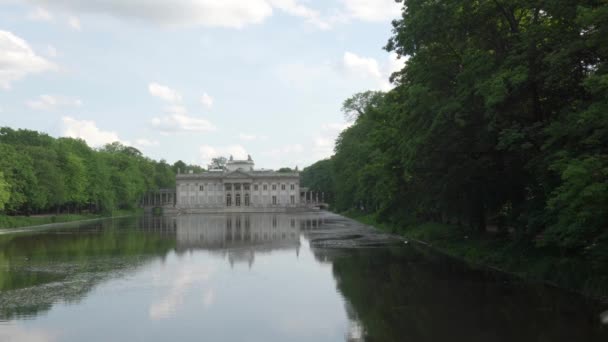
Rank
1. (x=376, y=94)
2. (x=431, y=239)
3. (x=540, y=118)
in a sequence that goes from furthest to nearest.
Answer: (x=376, y=94), (x=431, y=239), (x=540, y=118)

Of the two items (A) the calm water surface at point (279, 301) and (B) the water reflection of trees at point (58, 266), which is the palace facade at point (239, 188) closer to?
(B) the water reflection of trees at point (58, 266)

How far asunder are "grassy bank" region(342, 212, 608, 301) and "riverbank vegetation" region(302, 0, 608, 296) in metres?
0.11

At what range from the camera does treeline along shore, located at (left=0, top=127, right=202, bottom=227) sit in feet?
187

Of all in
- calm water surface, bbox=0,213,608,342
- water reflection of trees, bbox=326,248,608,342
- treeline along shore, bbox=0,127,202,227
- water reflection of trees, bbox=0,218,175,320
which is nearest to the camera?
water reflection of trees, bbox=326,248,608,342

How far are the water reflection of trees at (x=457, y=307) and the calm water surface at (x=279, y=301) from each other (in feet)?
0.09

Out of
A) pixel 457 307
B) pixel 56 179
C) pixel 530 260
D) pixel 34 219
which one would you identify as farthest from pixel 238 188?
pixel 457 307

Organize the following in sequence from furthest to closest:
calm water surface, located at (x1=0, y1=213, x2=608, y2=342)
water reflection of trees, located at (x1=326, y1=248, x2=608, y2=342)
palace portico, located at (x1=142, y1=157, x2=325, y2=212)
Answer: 1. palace portico, located at (x1=142, y1=157, x2=325, y2=212)
2. calm water surface, located at (x1=0, y1=213, x2=608, y2=342)
3. water reflection of trees, located at (x1=326, y1=248, x2=608, y2=342)

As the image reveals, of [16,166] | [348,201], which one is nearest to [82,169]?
[16,166]

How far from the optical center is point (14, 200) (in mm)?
54750

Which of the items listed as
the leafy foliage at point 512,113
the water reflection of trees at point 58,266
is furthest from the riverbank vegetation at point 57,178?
the leafy foliage at point 512,113

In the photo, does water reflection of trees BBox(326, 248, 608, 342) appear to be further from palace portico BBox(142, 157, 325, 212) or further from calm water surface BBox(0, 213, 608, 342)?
palace portico BBox(142, 157, 325, 212)

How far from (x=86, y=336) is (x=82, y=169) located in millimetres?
66015

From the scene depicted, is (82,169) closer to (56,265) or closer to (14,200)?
(14,200)

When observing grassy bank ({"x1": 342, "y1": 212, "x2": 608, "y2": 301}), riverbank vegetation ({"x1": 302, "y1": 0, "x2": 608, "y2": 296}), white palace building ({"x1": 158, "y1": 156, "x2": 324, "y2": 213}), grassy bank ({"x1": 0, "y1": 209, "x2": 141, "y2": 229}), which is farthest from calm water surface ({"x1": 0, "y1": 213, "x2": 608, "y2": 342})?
white palace building ({"x1": 158, "y1": 156, "x2": 324, "y2": 213})
